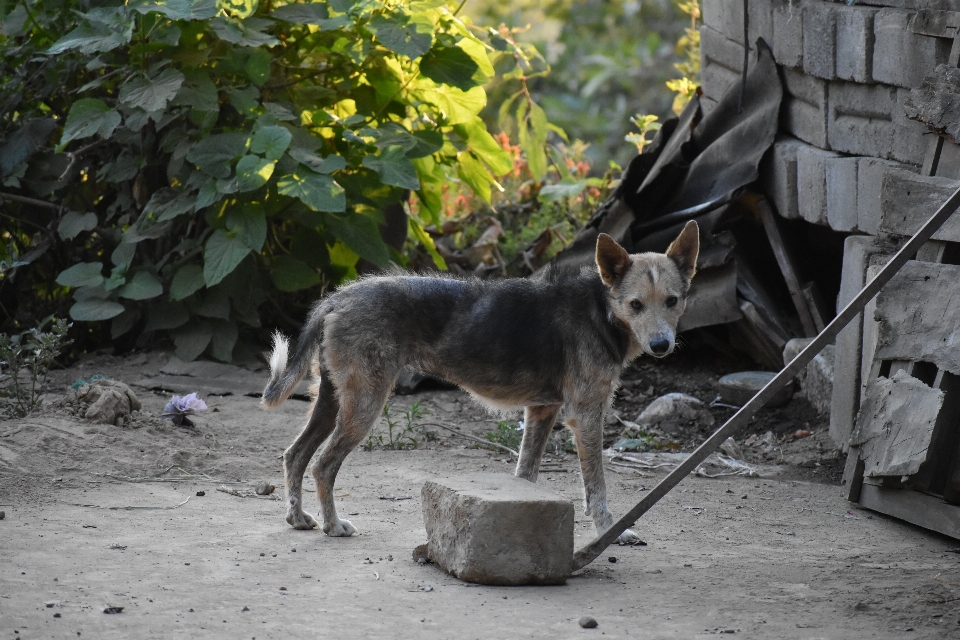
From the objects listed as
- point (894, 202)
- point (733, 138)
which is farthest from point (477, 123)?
point (894, 202)

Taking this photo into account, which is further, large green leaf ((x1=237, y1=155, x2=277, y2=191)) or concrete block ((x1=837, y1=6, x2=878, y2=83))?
large green leaf ((x1=237, y1=155, x2=277, y2=191))

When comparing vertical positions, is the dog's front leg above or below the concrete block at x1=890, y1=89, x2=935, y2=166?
below

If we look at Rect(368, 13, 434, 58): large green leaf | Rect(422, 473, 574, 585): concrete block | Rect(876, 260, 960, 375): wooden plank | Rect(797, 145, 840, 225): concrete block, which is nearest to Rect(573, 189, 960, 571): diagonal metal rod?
Rect(422, 473, 574, 585): concrete block

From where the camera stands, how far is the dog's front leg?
16.6 ft

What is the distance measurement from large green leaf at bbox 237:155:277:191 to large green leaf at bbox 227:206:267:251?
0.35m

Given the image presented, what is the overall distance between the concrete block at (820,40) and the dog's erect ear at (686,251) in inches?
86.9

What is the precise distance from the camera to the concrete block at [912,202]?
5.12m

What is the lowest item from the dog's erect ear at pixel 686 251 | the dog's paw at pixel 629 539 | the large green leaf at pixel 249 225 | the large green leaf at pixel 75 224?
the dog's paw at pixel 629 539

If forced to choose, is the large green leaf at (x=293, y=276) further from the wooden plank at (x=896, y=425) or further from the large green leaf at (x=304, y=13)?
the wooden plank at (x=896, y=425)

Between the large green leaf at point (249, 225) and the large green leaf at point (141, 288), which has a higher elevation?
the large green leaf at point (249, 225)

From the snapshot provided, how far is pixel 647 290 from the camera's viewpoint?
16.5 ft

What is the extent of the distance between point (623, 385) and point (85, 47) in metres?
4.94

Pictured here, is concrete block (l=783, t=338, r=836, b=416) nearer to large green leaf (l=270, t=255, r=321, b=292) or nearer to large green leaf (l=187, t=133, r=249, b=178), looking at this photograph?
large green leaf (l=270, t=255, r=321, b=292)

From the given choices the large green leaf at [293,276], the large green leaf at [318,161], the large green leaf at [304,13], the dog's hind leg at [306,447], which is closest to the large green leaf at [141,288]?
the large green leaf at [293,276]
